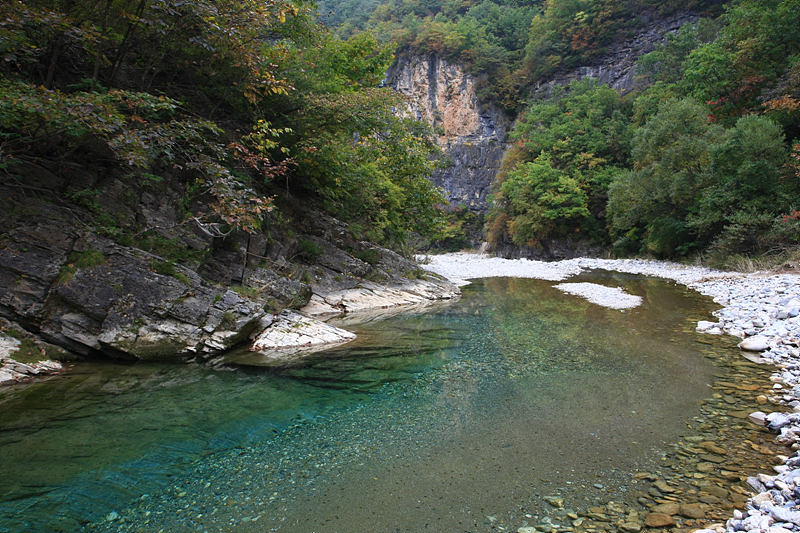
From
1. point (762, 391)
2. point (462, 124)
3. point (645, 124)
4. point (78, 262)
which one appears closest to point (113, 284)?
point (78, 262)

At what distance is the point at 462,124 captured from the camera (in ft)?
188

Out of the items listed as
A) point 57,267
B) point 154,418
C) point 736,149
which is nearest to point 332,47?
point 57,267

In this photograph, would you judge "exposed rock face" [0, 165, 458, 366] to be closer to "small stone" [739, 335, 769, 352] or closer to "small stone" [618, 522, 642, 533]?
"small stone" [618, 522, 642, 533]

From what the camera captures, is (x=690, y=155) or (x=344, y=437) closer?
(x=344, y=437)

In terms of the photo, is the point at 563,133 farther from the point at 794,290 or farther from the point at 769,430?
the point at 769,430

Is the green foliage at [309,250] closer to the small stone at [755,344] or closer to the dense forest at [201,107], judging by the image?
the dense forest at [201,107]

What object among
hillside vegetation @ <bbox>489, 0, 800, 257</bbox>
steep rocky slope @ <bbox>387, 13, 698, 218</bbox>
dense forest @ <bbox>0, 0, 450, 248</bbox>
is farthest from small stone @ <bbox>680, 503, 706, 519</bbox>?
steep rocky slope @ <bbox>387, 13, 698, 218</bbox>

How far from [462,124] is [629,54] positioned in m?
21.6

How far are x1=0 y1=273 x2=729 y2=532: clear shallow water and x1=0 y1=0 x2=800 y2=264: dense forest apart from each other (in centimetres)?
325

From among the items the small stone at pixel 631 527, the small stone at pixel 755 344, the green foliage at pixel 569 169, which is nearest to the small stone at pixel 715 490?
the small stone at pixel 631 527

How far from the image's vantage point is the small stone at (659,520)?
2.70 meters

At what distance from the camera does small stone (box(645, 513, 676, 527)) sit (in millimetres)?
2701

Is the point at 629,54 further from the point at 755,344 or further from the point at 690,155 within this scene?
the point at 755,344

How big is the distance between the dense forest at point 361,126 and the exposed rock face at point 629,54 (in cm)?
111
